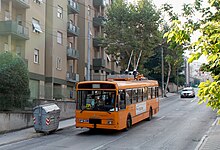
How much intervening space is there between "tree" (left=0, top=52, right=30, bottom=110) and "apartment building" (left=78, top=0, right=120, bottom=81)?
1912cm

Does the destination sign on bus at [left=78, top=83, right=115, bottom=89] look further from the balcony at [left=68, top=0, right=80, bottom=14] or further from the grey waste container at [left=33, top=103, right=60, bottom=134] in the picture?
the balcony at [left=68, top=0, right=80, bottom=14]

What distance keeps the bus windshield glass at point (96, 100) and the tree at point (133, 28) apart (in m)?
18.7

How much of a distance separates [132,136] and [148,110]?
661cm

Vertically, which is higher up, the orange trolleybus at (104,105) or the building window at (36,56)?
the building window at (36,56)

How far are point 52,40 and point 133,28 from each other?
8974mm

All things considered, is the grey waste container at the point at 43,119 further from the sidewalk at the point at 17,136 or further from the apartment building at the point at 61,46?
the apartment building at the point at 61,46

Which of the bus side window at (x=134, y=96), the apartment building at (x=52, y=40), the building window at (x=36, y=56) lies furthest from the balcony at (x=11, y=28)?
the bus side window at (x=134, y=96)

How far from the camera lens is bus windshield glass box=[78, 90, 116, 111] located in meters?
16.0

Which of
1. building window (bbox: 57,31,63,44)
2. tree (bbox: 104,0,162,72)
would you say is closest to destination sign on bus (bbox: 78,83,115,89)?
building window (bbox: 57,31,63,44)

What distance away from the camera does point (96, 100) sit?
1636 centimetres

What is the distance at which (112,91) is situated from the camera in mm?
16156

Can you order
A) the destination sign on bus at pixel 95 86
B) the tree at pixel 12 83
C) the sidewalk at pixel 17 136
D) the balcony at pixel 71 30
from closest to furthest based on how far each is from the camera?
the sidewalk at pixel 17 136, the destination sign on bus at pixel 95 86, the tree at pixel 12 83, the balcony at pixel 71 30

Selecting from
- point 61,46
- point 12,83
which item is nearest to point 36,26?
point 61,46

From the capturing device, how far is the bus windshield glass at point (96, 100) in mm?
16047
